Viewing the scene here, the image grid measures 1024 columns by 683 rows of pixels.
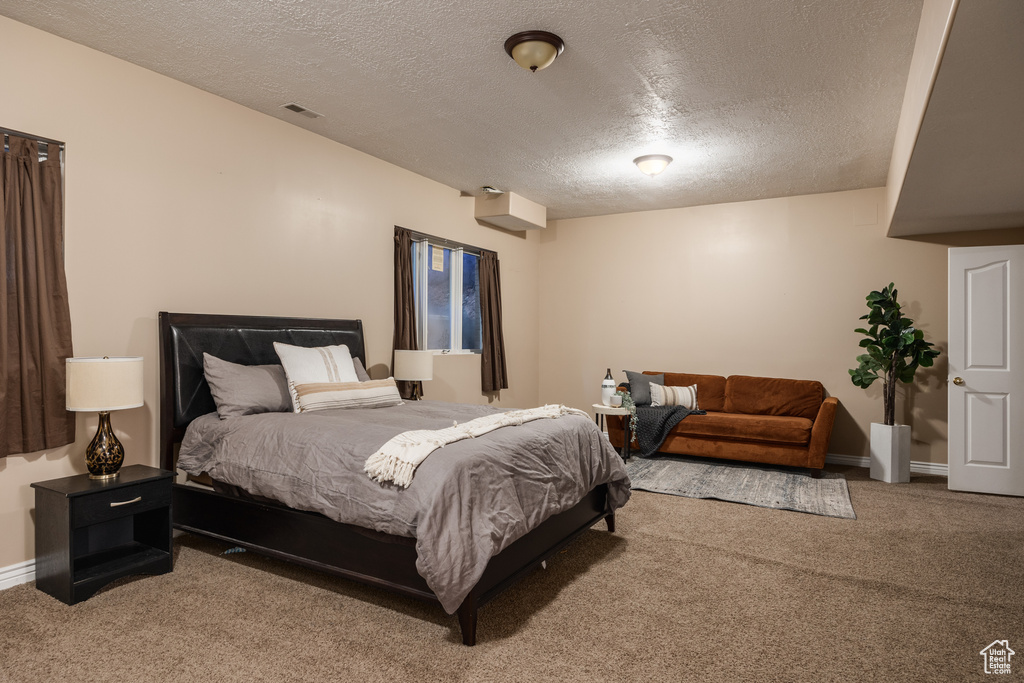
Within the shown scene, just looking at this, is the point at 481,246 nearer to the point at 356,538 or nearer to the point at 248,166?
the point at 248,166

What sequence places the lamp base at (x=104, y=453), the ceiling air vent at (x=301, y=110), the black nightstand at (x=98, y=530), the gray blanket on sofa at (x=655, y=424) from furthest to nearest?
1. the gray blanket on sofa at (x=655, y=424)
2. the ceiling air vent at (x=301, y=110)
3. the lamp base at (x=104, y=453)
4. the black nightstand at (x=98, y=530)

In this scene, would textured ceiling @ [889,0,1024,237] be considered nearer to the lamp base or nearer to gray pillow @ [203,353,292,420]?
gray pillow @ [203,353,292,420]

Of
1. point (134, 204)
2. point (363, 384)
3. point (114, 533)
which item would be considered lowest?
point (114, 533)

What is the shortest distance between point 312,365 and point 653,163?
3027mm

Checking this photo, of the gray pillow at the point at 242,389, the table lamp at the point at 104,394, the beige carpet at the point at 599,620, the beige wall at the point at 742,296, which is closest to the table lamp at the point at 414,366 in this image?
the gray pillow at the point at 242,389

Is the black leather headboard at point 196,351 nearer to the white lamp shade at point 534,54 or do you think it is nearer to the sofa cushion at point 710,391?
the white lamp shade at point 534,54

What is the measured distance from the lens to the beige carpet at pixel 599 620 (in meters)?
2.12

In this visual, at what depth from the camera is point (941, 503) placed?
438cm

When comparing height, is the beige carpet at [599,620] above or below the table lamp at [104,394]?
below

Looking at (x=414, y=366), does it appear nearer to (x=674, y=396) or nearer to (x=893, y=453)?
(x=674, y=396)

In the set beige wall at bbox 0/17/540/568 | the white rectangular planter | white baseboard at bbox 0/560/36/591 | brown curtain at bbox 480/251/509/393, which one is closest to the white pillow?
beige wall at bbox 0/17/540/568

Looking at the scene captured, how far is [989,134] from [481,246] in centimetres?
433

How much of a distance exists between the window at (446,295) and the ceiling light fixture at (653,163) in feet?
6.65

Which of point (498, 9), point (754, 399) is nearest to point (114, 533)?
point (498, 9)
